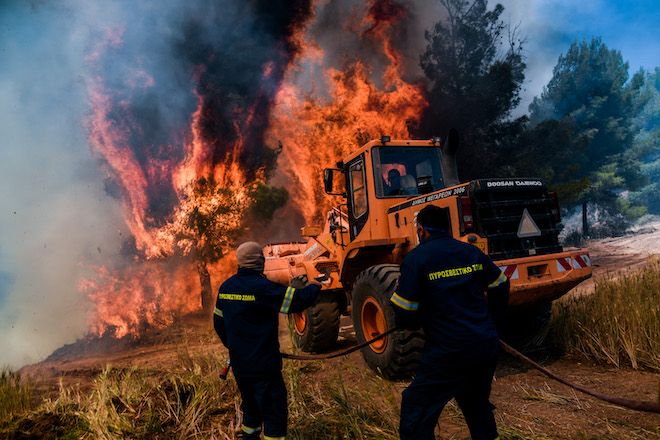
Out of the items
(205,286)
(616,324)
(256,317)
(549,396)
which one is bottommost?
(549,396)

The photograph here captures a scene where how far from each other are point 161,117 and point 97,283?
6940mm

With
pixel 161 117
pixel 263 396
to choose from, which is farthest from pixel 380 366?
pixel 161 117

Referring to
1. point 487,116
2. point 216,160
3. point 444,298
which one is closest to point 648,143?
point 487,116

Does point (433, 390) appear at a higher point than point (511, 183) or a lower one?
lower

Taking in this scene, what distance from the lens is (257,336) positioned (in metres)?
3.25

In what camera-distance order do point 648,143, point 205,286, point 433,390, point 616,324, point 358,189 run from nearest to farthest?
point 433,390 → point 616,324 → point 358,189 → point 205,286 → point 648,143

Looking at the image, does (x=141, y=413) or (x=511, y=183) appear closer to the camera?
(x=141, y=413)

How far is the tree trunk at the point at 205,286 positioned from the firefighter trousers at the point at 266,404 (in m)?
12.3

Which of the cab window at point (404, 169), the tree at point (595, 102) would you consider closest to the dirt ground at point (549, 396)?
the cab window at point (404, 169)

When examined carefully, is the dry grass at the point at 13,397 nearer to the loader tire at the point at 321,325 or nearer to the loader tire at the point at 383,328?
the loader tire at the point at 321,325

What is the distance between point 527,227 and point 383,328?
2256mm

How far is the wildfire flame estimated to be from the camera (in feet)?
46.7

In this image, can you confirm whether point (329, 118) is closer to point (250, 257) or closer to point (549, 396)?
point (549, 396)

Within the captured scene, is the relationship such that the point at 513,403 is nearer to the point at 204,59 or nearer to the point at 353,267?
the point at 353,267
